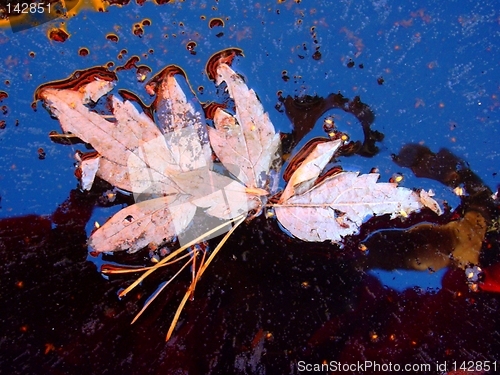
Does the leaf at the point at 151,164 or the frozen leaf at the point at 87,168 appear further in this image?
the frozen leaf at the point at 87,168

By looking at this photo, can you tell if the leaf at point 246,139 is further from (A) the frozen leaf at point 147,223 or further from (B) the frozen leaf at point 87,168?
(B) the frozen leaf at point 87,168

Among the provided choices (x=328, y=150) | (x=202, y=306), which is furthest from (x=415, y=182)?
(x=202, y=306)

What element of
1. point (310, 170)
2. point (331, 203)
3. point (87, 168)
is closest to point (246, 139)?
point (310, 170)

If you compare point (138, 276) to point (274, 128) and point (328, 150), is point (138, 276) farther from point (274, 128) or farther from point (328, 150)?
point (328, 150)

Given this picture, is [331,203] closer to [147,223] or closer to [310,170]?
[310,170]

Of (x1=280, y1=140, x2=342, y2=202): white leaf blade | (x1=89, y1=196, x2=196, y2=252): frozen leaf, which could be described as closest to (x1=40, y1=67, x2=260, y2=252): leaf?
(x1=89, y1=196, x2=196, y2=252): frozen leaf

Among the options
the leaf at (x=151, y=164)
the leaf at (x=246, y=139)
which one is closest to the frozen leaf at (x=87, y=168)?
the leaf at (x=151, y=164)

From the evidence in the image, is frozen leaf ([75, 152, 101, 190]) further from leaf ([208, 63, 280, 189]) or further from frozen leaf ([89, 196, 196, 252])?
leaf ([208, 63, 280, 189])
